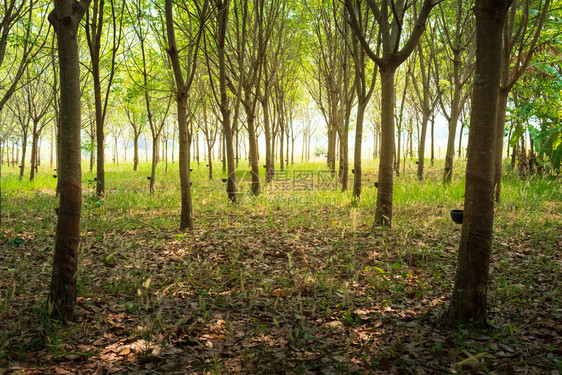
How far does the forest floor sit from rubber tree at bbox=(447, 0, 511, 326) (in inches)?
10.8

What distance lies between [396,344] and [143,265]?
3.26m

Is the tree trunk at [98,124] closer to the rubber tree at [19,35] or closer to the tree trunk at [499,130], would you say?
the rubber tree at [19,35]

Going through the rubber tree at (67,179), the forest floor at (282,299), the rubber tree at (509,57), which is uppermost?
the rubber tree at (509,57)

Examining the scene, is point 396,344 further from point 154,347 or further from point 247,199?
point 247,199

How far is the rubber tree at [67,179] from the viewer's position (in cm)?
291

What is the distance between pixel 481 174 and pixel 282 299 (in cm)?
222

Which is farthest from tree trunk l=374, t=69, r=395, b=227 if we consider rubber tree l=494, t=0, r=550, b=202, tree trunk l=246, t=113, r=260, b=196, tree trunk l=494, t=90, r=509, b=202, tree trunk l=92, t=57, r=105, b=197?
tree trunk l=92, t=57, r=105, b=197

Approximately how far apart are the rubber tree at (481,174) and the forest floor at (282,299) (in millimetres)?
276

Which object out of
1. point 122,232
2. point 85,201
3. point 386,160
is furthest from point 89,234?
point 386,160

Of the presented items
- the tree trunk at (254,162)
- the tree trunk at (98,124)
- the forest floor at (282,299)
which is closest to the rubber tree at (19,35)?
the tree trunk at (98,124)

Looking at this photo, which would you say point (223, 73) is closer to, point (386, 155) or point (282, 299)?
point (386, 155)

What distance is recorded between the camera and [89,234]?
19.3 ft

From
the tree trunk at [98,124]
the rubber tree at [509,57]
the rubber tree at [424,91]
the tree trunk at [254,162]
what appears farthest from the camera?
the rubber tree at [424,91]

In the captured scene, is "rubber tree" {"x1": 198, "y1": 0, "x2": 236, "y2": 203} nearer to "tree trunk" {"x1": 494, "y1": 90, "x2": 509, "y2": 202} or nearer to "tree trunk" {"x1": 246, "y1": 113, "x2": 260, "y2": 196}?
"tree trunk" {"x1": 246, "y1": 113, "x2": 260, "y2": 196}
